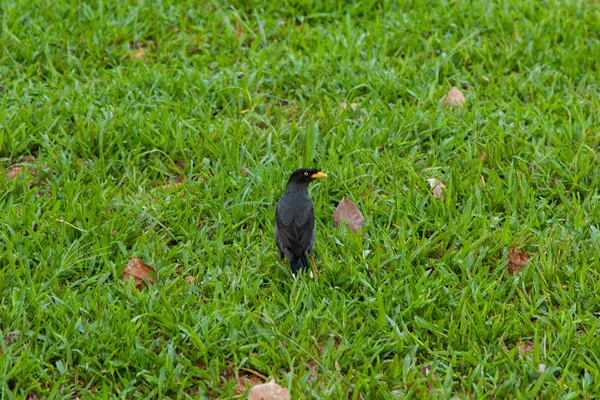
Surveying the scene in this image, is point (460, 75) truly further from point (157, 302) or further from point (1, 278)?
point (1, 278)

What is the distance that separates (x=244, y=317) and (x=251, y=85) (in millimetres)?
2497

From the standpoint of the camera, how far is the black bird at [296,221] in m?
4.62

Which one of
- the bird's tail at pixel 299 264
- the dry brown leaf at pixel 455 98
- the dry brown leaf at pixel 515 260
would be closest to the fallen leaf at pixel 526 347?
the dry brown leaf at pixel 515 260

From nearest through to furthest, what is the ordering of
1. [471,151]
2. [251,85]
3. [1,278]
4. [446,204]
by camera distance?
[1,278] < [446,204] < [471,151] < [251,85]

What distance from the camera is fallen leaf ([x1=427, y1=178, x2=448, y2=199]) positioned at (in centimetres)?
535

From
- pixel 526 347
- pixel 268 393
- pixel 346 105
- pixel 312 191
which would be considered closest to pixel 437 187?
pixel 312 191

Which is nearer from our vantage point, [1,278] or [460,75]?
[1,278]

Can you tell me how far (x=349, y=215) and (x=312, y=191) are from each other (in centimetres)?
35

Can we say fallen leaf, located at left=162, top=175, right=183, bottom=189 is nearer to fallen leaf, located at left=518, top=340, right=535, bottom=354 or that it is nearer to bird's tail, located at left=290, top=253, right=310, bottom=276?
bird's tail, located at left=290, top=253, right=310, bottom=276

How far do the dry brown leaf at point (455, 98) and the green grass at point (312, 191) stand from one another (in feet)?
0.27

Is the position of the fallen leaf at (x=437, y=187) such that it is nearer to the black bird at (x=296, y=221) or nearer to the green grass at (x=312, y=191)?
the green grass at (x=312, y=191)

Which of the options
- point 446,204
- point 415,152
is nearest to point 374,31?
point 415,152

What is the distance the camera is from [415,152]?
5.72 m

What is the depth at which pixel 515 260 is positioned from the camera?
480 cm
